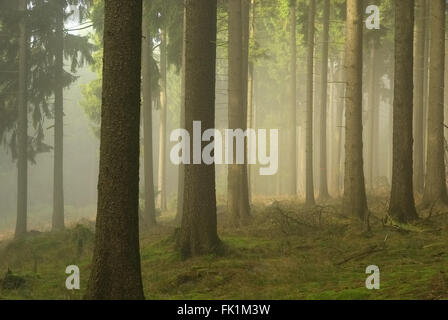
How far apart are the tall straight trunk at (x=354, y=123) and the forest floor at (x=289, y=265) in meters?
0.57

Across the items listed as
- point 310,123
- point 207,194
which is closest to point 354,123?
point 207,194

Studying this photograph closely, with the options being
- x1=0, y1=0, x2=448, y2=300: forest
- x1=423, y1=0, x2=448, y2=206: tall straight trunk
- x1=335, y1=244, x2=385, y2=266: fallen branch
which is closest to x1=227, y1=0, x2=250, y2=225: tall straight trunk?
x1=0, y1=0, x2=448, y2=300: forest

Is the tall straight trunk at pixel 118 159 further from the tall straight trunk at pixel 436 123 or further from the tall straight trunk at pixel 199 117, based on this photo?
the tall straight trunk at pixel 436 123

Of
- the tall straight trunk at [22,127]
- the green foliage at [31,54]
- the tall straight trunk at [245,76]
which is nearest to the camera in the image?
the tall straight trunk at [245,76]

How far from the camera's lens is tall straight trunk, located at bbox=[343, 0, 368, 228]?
534 inches

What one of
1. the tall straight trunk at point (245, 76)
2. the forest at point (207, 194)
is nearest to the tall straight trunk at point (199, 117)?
the forest at point (207, 194)

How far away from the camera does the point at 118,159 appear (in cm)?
690

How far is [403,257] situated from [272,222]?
16.8 feet

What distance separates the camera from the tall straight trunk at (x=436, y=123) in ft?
47.1

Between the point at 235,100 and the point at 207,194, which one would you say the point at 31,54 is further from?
the point at 207,194

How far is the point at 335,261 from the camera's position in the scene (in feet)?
31.1

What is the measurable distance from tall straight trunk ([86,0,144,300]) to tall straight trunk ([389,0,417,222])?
24.0ft

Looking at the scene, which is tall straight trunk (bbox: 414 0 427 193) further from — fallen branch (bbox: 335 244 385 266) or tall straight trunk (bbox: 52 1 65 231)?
tall straight trunk (bbox: 52 1 65 231)
